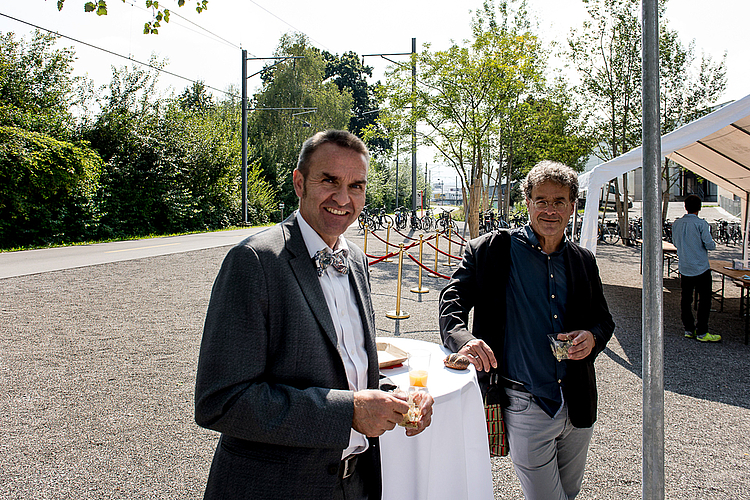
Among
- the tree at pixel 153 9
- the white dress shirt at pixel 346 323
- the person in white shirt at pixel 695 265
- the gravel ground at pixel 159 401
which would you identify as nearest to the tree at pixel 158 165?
the gravel ground at pixel 159 401

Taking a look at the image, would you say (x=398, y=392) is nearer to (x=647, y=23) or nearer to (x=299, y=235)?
(x=299, y=235)

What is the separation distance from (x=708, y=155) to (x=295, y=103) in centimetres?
3699

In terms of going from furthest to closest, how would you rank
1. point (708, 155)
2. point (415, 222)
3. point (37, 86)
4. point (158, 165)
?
1. point (415, 222)
2. point (158, 165)
3. point (37, 86)
4. point (708, 155)

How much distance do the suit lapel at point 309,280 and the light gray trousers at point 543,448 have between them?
1253mm

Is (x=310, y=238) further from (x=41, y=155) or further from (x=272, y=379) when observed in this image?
(x=41, y=155)

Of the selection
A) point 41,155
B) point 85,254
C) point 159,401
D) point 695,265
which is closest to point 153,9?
point 159,401

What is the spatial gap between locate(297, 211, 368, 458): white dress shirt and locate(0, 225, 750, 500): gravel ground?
2.12 metres

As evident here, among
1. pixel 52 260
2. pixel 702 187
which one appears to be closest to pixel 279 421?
pixel 52 260

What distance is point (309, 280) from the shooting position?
1486 mm

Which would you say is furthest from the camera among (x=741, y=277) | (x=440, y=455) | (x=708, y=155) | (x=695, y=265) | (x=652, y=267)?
(x=708, y=155)

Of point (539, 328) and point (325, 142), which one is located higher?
point (325, 142)

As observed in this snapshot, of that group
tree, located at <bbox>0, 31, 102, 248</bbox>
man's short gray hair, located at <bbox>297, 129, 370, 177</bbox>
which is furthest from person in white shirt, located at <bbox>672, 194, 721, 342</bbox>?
tree, located at <bbox>0, 31, 102, 248</bbox>

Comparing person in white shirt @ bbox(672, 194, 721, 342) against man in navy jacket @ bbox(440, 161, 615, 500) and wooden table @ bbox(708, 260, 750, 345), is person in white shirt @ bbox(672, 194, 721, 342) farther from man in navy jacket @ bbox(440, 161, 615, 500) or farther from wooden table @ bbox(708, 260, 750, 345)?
man in navy jacket @ bbox(440, 161, 615, 500)

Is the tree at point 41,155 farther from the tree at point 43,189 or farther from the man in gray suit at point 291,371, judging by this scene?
the man in gray suit at point 291,371
